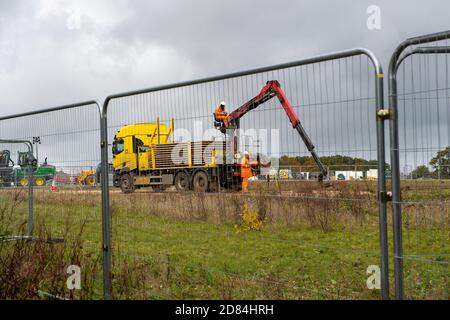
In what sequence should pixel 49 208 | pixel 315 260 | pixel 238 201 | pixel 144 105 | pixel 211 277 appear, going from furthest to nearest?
pixel 49 208
pixel 315 260
pixel 211 277
pixel 144 105
pixel 238 201

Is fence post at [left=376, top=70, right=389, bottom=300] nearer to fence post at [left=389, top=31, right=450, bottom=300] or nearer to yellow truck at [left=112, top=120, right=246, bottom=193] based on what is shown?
fence post at [left=389, top=31, right=450, bottom=300]

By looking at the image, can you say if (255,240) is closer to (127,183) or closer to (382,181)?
(127,183)

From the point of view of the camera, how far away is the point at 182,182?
18.7ft

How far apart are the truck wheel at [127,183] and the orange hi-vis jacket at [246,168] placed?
1.42 metres

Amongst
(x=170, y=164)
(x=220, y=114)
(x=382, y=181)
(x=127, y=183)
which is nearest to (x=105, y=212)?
(x=127, y=183)

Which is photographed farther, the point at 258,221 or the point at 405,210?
the point at 258,221

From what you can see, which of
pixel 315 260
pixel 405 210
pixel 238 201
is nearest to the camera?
pixel 405 210

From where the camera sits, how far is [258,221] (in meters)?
5.21

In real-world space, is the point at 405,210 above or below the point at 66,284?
above

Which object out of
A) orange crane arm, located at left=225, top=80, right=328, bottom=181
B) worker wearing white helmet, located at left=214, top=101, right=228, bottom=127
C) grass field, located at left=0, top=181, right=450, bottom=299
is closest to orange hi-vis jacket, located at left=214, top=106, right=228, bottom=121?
worker wearing white helmet, located at left=214, top=101, right=228, bottom=127

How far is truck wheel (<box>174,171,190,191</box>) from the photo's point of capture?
5.43 metres
